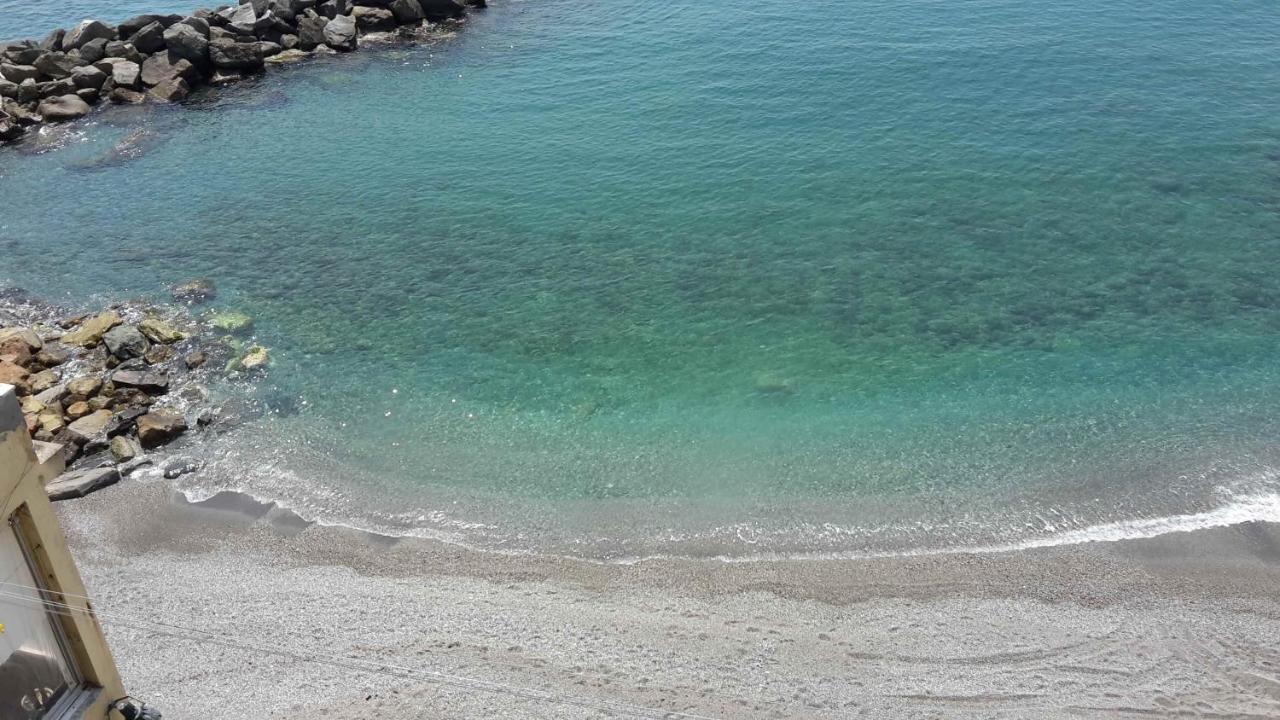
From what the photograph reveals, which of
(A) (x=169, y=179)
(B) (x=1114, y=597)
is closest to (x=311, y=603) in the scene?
(B) (x=1114, y=597)

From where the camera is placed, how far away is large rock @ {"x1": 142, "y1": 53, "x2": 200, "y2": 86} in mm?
41906

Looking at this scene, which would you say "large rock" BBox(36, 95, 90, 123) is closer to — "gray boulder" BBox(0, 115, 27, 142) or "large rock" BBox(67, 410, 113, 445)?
"gray boulder" BBox(0, 115, 27, 142)

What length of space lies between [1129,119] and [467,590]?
29402 millimetres

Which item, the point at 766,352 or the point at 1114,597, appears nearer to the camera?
the point at 1114,597

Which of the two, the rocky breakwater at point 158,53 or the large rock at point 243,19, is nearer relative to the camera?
the rocky breakwater at point 158,53

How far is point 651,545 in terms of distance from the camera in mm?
19672

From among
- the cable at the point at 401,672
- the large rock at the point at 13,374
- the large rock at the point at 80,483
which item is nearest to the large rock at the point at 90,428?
the large rock at the point at 80,483

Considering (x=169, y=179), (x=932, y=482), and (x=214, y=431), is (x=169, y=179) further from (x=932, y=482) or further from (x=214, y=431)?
(x=932, y=482)

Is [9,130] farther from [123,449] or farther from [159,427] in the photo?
[123,449]

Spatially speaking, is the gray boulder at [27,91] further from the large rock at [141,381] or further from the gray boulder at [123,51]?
the large rock at [141,381]

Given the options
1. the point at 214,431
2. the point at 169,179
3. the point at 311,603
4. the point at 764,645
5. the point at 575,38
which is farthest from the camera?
the point at 575,38

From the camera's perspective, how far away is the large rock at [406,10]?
4719 cm

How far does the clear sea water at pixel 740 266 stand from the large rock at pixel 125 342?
119 inches

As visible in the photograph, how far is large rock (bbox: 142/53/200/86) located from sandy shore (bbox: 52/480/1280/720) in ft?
89.5
